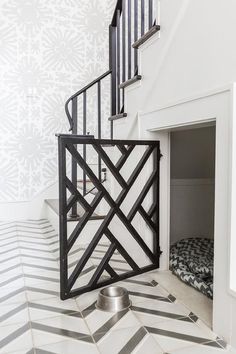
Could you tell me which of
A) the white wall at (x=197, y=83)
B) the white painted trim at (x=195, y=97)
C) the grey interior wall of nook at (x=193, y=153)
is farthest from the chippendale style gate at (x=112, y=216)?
the grey interior wall of nook at (x=193, y=153)

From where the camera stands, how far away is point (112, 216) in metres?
2.53

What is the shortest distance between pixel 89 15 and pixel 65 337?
4.85 meters

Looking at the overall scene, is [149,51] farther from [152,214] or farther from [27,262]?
[27,262]

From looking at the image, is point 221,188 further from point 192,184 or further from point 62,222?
point 192,184

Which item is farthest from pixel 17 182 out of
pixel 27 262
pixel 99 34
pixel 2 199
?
pixel 99 34

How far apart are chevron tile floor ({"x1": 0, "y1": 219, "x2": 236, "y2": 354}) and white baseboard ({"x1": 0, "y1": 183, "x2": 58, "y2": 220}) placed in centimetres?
228

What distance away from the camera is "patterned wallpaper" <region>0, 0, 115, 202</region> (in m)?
4.99

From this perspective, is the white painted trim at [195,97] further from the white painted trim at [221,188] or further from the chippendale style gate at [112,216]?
the chippendale style gate at [112,216]

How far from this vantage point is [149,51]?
276 cm

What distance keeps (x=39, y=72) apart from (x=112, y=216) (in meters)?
3.40

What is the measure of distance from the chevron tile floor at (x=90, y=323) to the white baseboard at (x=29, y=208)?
228 cm

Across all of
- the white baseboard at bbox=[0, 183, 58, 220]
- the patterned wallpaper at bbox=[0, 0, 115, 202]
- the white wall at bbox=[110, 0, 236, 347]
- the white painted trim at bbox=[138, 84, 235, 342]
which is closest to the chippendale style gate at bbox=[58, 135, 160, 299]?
the white wall at bbox=[110, 0, 236, 347]

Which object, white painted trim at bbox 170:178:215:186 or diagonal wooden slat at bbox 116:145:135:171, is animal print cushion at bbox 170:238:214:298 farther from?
diagonal wooden slat at bbox 116:145:135:171

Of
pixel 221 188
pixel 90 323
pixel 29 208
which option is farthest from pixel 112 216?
pixel 29 208
